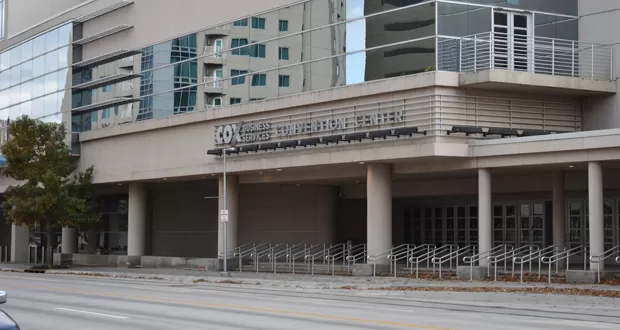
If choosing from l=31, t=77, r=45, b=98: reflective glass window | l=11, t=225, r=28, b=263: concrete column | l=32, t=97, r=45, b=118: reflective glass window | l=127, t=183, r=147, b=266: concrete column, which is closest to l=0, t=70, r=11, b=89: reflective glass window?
l=31, t=77, r=45, b=98: reflective glass window

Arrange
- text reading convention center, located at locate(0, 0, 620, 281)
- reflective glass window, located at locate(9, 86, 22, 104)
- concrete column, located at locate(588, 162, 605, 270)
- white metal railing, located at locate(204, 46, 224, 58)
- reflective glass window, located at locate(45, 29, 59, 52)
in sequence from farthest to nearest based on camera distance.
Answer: reflective glass window, located at locate(9, 86, 22, 104) → reflective glass window, located at locate(45, 29, 59, 52) → white metal railing, located at locate(204, 46, 224, 58) → text reading convention center, located at locate(0, 0, 620, 281) → concrete column, located at locate(588, 162, 605, 270)

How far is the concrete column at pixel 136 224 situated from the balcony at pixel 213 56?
1080 centimetres

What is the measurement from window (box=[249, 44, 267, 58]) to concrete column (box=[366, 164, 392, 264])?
9312 millimetres

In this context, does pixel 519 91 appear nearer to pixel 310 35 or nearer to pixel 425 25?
pixel 425 25

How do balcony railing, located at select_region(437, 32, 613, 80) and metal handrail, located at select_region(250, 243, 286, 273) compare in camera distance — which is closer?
balcony railing, located at select_region(437, 32, 613, 80)

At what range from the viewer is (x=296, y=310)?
22.6m

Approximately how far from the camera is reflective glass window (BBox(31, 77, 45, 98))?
2549 inches

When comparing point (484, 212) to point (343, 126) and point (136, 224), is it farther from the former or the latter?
point (136, 224)

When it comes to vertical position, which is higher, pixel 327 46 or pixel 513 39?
pixel 327 46

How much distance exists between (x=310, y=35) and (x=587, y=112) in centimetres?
1262

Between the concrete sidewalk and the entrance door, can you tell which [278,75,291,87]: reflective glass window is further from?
the entrance door

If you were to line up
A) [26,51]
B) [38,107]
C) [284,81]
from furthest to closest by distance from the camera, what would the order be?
[26,51] < [38,107] < [284,81]

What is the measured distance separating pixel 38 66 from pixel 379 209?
3346cm

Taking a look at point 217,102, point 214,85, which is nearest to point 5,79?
point 214,85
